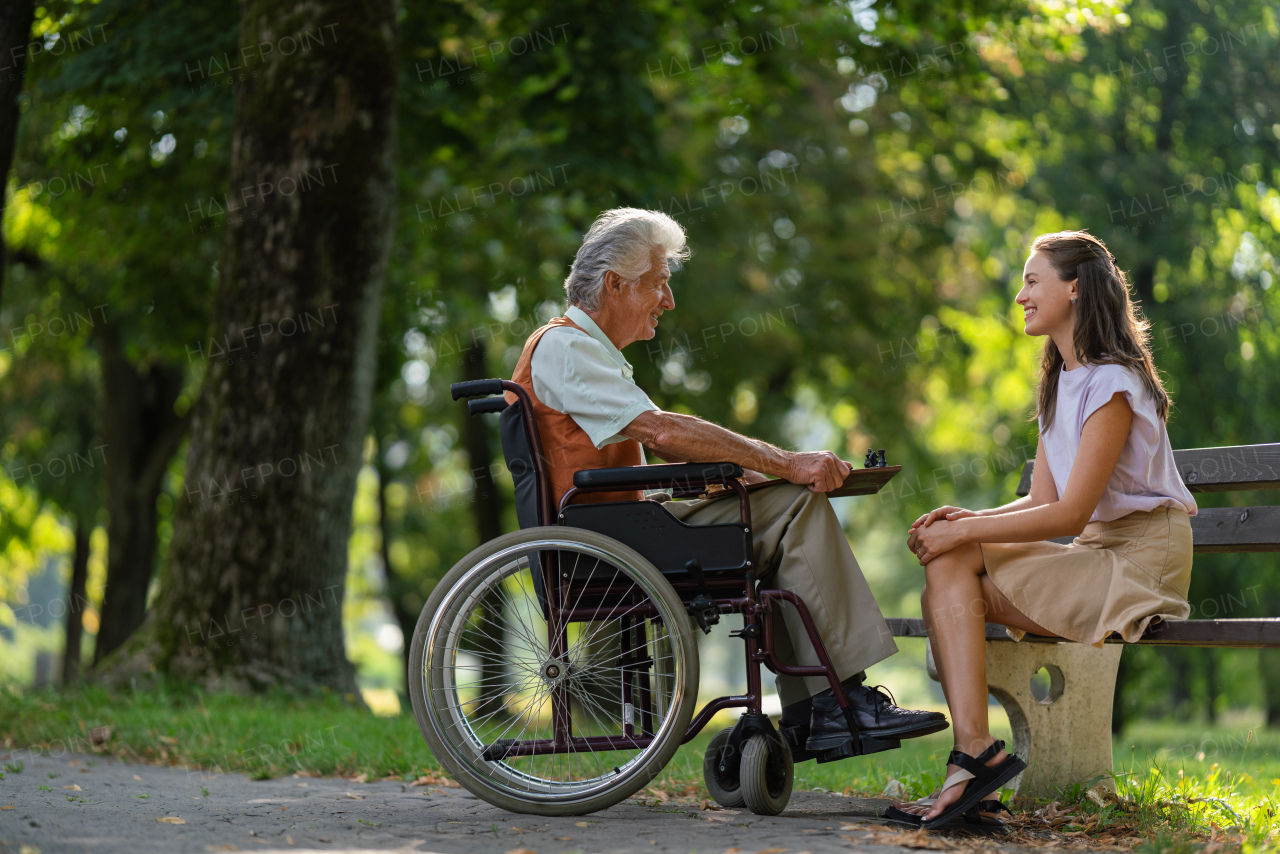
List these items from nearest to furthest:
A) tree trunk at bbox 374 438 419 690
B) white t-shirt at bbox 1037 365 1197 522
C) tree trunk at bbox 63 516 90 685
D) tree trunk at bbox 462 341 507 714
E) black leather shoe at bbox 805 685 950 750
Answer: black leather shoe at bbox 805 685 950 750, white t-shirt at bbox 1037 365 1197 522, tree trunk at bbox 462 341 507 714, tree trunk at bbox 63 516 90 685, tree trunk at bbox 374 438 419 690

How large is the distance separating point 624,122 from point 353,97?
8.61 ft

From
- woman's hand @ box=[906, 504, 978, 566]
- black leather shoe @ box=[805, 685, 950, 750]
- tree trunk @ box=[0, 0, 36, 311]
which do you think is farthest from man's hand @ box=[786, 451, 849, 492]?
tree trunk @ box=[0, 0, 36, 311]

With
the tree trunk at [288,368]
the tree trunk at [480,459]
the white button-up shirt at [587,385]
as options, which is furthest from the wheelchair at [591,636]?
the tree trunk at [480,459]

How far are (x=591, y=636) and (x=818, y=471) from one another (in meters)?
0.78

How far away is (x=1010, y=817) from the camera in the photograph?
327 cm

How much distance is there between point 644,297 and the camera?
137 inches

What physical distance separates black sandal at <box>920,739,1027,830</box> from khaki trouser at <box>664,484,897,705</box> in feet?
1.22

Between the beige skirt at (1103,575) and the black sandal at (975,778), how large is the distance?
40 cm

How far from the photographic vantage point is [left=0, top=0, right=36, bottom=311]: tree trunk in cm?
493

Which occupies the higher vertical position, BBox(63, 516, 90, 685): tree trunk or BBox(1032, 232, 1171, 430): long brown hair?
BBox(1032, 232, 1171, 430): long brown hair

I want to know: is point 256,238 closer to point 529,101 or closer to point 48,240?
point 529,101

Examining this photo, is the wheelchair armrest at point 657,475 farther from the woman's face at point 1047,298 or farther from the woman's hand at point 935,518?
the woman's face at point 1047,298

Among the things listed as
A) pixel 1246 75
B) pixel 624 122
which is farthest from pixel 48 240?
pixel 1246 75

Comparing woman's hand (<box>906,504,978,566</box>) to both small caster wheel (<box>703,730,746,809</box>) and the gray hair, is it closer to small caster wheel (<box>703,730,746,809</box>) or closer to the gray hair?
small caster wheel (<box>703,730,746,809</box>)
